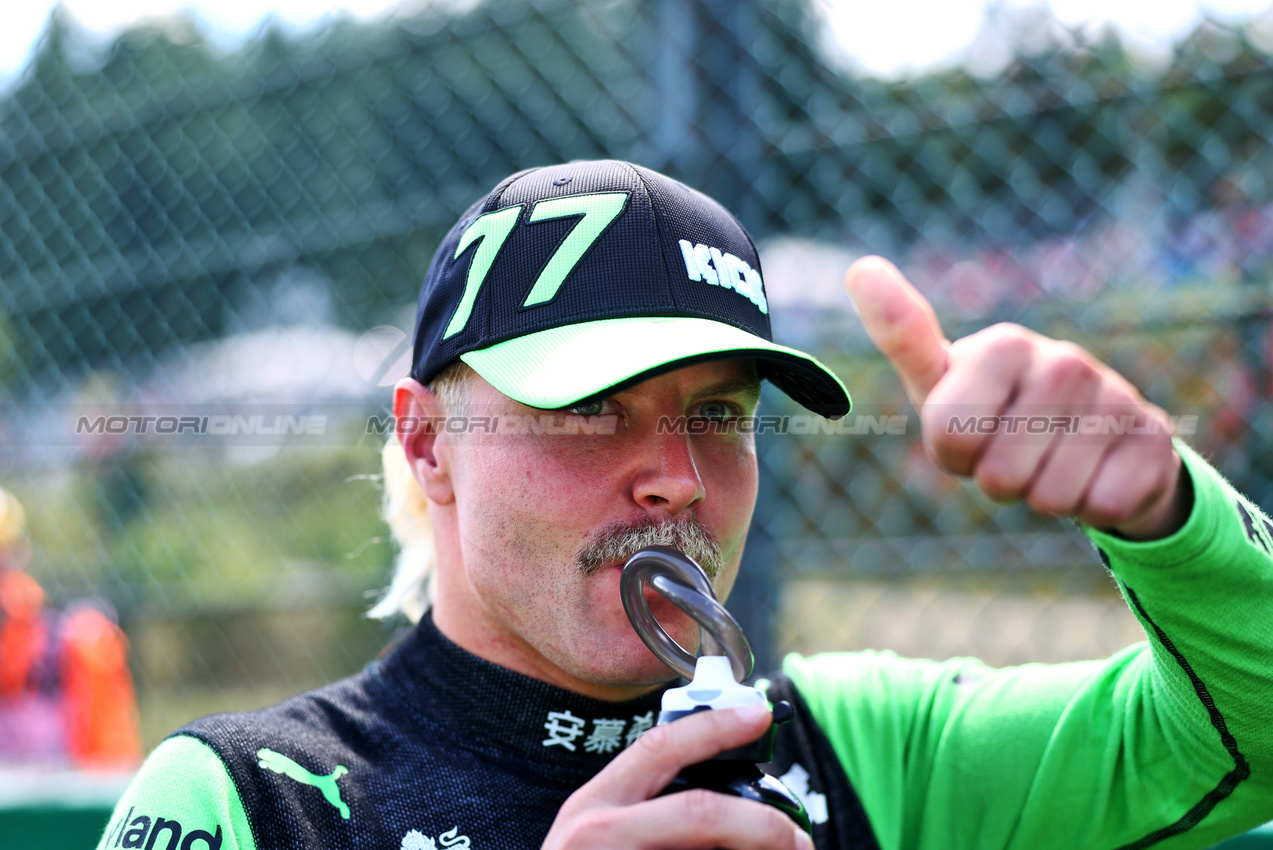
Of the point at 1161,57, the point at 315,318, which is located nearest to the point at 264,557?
the point at 315,318

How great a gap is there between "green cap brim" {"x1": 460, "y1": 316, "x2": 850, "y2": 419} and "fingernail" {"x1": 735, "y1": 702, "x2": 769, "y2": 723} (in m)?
0.36

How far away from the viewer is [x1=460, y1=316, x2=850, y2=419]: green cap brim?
1062 millimetres

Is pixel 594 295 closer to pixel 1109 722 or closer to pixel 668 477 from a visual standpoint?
pixel 668 477

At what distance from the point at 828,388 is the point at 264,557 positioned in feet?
10.8

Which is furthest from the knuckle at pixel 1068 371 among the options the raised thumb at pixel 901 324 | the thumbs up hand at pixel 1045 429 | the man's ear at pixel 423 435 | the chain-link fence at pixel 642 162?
the chain-link fence at pixel 642 162

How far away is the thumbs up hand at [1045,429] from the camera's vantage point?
2.50ft

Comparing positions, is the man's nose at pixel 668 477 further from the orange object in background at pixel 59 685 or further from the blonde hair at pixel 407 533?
the orange object in background at pixel 59 685

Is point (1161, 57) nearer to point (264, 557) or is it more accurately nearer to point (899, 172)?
point (899, 172)

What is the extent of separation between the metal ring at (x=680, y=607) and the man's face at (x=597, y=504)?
11 centimetres

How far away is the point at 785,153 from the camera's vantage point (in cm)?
208

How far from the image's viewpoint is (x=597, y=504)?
112 cm

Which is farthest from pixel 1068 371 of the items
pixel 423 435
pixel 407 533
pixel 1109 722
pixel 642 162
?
pixel 642 162

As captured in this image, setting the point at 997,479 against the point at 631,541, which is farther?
the point at 631,541

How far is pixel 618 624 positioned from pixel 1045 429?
50 centimetres
